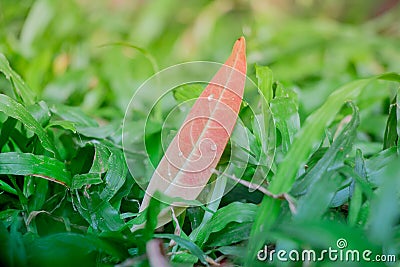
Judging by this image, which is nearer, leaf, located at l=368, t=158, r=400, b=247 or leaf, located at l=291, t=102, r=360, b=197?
leaf, located at l=368, t=158, r=400, b=247

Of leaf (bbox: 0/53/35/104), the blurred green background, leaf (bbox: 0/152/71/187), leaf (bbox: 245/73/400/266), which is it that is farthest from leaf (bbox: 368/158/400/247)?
the blurred green background

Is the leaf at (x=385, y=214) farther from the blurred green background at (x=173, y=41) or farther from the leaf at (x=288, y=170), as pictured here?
the blurred green background at (x=173, y=41)

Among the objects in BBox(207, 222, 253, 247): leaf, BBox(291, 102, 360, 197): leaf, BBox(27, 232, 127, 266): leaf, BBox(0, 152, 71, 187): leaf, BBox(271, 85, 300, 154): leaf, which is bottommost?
BBox(207, 222, 253, 247): leaf

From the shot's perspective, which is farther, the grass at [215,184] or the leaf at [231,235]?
the leaf at [231,235]

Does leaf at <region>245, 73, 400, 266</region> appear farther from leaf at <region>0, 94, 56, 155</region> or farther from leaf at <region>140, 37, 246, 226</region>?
leaf at <region>0, 94, 56, 155</region>

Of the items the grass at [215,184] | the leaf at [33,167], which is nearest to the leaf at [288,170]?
the grass at [215,184]

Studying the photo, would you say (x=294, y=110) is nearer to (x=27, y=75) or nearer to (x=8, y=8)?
(x=27, y=75)

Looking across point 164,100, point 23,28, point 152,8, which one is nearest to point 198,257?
point 164,100
